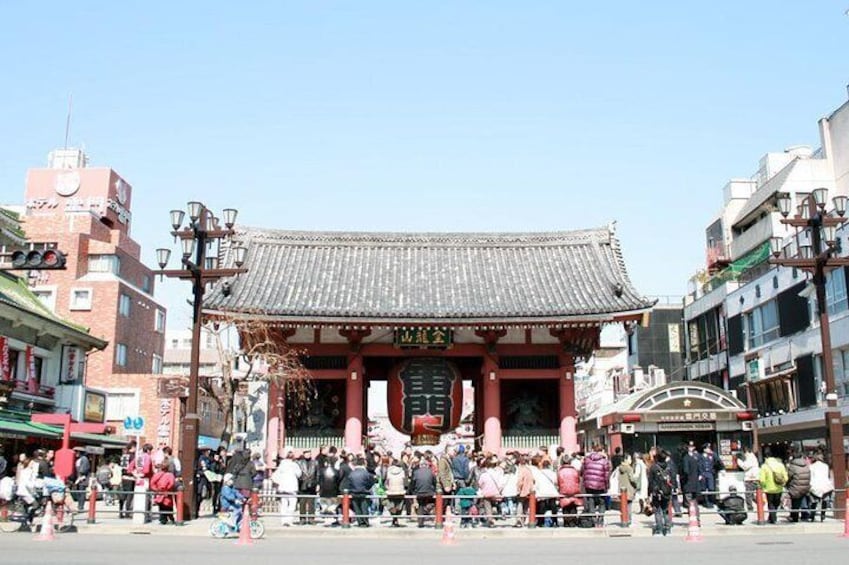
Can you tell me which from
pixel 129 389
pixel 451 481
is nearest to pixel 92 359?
pixel 129 389

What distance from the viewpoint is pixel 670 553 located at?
44.8 feet

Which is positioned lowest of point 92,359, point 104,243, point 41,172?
point 92,359

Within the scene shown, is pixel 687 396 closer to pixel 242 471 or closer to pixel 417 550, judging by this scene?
pixel 417 550

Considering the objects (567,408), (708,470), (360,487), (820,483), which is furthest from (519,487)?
(820,483)

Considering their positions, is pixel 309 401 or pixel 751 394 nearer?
pixel 309 401

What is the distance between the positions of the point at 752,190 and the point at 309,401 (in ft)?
129

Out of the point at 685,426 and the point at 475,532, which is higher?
the point at 685,426

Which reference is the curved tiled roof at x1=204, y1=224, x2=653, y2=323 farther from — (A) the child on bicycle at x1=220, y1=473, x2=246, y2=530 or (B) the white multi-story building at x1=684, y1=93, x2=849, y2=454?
(B) the white multi-story building at x1=684, y1=93, x2=849, y2=454

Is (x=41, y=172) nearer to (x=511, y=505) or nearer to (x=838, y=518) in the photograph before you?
(x=511, y=505)

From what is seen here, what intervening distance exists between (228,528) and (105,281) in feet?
134

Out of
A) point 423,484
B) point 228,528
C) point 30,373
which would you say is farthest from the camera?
point 30,373

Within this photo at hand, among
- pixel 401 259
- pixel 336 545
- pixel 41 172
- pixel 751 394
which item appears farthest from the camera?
pixel 41 172

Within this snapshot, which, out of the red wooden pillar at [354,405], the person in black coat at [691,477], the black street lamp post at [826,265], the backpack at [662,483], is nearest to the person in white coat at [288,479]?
the red wooden pillar at [354,405]

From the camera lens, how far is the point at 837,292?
34719 millimetres
